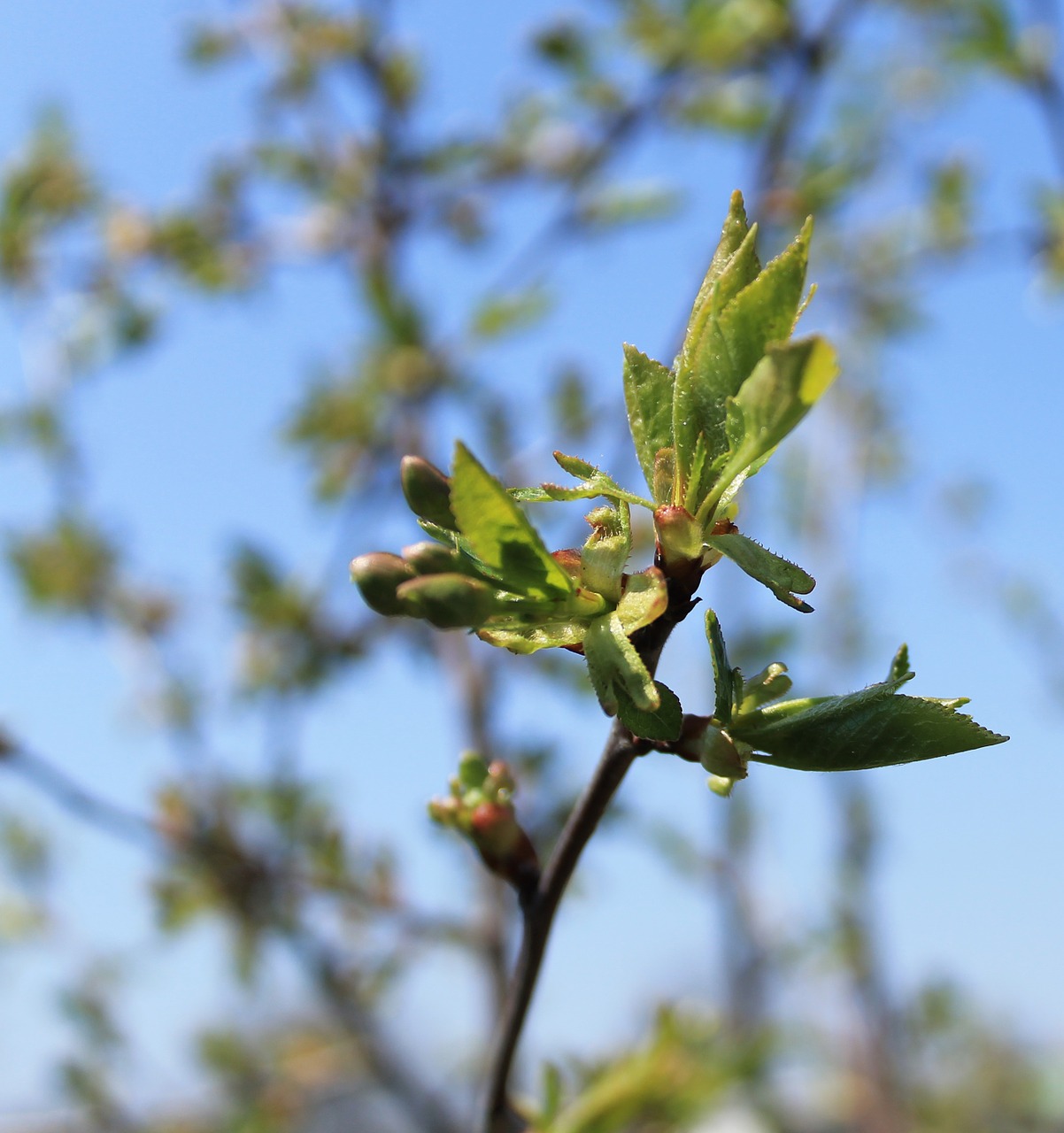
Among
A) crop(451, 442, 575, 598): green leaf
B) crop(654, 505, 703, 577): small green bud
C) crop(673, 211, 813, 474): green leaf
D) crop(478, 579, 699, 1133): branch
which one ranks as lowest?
crop(478, 579, 699, 1133): branch

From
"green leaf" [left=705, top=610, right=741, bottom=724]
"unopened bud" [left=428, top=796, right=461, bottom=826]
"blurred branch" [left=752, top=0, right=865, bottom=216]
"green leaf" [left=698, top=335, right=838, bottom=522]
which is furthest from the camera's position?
"blurred branch" [left=752, top=0, right=865, bottom=216]

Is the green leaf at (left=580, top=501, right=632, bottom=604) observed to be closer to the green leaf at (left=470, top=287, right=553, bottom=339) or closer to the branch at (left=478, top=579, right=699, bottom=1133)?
the branch at (left=478, top=579, right=699, bottom=1133)

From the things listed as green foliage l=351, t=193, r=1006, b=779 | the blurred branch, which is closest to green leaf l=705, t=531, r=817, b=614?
green foliage l=351, t=193, r=1006, b=779

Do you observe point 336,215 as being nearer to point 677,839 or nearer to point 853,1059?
point 677,839

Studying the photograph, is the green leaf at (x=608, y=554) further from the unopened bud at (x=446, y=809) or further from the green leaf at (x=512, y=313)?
the green leaf at (x=512, y=313)

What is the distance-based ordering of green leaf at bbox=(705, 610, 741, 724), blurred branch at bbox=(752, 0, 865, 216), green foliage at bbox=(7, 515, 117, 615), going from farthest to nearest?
green foliage at bbox=(7, 515, 117, 615) → blurred branch at bbox=(752, 0, 865, 216) → green leaf at bbox=(705, 610, 741, 724)

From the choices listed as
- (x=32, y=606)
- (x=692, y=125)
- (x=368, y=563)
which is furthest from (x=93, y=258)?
(x=368, y=563)

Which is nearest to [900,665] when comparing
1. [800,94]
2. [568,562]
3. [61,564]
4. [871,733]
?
[871,733]

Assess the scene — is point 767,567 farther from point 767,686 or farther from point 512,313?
point 512,313
